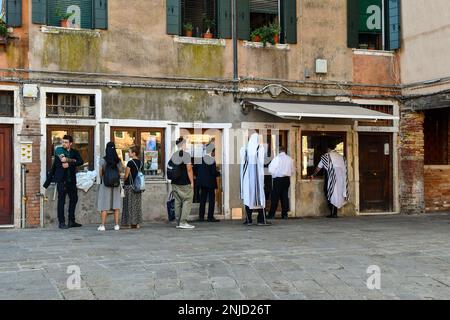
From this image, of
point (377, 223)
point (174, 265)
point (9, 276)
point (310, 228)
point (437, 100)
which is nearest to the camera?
point (9, 276)

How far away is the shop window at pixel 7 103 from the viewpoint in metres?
12.2

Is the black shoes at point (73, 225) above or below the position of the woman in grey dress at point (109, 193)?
below

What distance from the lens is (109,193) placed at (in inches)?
448

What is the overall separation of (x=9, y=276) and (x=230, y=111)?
7638 mm

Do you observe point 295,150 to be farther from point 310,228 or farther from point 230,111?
point 310,228

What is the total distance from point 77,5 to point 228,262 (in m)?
7.30

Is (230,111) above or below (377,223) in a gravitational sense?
above

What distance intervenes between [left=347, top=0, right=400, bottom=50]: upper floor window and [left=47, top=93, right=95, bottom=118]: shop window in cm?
645

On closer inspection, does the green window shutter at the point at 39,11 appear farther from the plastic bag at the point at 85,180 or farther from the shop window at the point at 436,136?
the shop window at the point at 436,136

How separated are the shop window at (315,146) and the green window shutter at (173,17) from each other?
3911mm

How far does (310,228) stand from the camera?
12000 mm

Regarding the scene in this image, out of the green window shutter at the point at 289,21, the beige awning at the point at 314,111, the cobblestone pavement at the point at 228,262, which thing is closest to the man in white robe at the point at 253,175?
the cobblestone pavement at the point at 228,262

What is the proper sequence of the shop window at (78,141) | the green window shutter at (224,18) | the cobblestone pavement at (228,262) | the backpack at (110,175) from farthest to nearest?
the green window shutter at (224,18)
the shop window at (78,141)
the backpack at (110,175)
the cobblestone pavement at (228,262)

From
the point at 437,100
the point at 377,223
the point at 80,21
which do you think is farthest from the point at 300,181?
the point at 80,21
